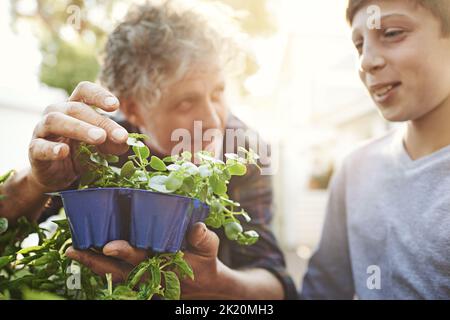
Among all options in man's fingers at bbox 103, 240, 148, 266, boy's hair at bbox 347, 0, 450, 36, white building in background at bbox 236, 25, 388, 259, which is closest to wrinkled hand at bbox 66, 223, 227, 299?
man's fingers at bbox 103, 240, 148, 266

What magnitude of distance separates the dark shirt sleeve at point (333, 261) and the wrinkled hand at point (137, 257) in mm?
438

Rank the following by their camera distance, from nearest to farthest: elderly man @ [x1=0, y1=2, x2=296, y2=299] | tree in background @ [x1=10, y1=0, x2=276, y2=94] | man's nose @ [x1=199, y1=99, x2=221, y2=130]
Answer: elderly man @ [x1=0, y1=2, x2=296, y2=299], man's nose @ [x1=199, y1=99, x2=221, y2=130], tree in background @ [x1=10, y1=0, x2=276, y2=94]

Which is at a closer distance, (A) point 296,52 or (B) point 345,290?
(B) point 345,290

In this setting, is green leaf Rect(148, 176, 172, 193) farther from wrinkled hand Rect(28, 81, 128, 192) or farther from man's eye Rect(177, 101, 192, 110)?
man's eye Rect(177, 101, 192, 110)

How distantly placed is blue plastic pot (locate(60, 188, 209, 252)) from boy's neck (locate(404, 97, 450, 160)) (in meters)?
0.51

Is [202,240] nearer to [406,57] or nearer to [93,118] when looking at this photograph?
[93,118]

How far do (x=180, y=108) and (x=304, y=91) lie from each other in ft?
17.8

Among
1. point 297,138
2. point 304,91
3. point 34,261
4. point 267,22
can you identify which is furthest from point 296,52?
point 34,261

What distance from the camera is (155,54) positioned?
110cm

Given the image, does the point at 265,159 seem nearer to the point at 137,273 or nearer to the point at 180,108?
the point at 180,108

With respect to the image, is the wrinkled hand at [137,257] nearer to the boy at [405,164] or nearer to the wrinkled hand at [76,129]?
the wrinkled hand at [76,129]

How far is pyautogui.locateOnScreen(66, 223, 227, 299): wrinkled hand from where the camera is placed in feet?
1.82

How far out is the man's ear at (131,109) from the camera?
3.75 ft

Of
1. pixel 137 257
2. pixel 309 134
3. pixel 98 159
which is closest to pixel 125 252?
pixel 137 257
